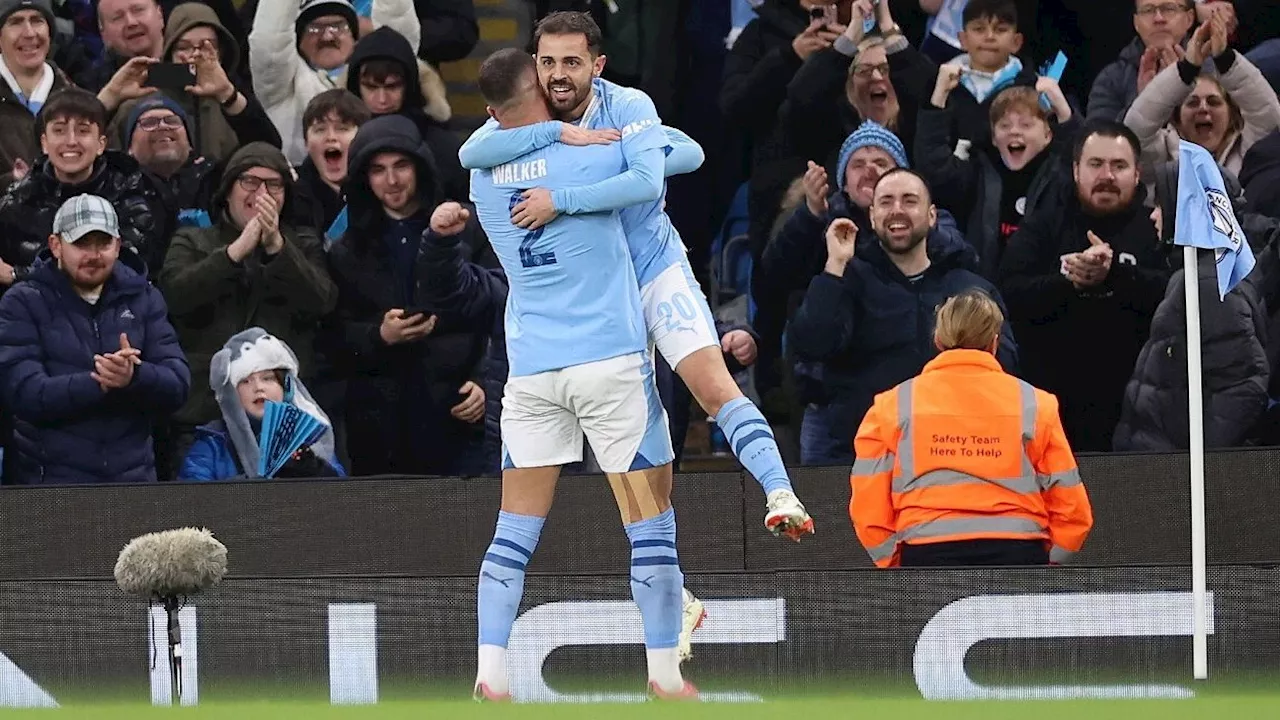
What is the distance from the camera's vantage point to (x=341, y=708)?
6168 millimetres

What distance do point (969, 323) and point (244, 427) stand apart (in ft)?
13.5

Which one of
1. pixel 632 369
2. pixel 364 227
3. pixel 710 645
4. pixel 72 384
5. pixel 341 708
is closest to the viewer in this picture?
pixel 341 708

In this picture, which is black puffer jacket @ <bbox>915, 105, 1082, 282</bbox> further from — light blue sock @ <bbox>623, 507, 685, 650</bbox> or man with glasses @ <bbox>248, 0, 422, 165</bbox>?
light blue sock @ <bbox>623, 507, 685, 650</bbox>

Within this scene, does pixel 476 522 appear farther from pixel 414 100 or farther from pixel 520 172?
pixel 520 172

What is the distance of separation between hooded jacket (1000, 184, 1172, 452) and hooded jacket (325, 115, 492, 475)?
2.54 m

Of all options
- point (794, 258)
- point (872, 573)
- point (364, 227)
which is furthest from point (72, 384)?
point (872, 573)

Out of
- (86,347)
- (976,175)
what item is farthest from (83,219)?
(976,175)

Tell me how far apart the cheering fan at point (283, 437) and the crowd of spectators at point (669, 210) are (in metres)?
0.06

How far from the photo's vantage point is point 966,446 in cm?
721

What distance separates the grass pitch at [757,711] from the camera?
5.34 meters

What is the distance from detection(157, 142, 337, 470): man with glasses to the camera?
1008cm

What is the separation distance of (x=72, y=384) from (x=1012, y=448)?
4474 millimetres

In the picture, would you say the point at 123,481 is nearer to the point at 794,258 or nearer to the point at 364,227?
the point at 364,227

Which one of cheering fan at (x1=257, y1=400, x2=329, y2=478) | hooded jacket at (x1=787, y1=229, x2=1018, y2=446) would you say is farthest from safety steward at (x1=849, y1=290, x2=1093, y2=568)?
cheering fan at (x1=257, y1=400, x2=329, y2=478)
